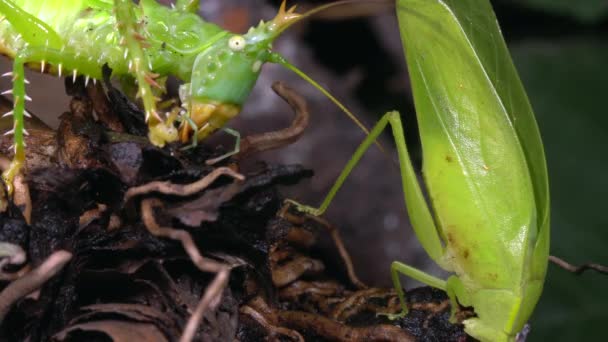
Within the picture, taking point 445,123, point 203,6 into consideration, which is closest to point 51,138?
point 445,123

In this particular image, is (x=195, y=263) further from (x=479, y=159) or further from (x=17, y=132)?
(x=479, y=159)

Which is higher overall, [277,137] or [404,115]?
[277,137]

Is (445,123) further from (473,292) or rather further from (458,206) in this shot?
(473,292)

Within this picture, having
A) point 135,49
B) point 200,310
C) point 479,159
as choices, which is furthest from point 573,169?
point 200,310

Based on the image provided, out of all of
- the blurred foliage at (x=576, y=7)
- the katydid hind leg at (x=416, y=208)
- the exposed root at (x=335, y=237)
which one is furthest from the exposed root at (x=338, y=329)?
the blurred foliage at (x=576, y=7)

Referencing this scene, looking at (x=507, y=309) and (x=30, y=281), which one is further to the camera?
(x=507, y=309)

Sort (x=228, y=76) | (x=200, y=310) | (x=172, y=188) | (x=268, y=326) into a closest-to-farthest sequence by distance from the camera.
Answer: (x=200, y=310), (x=172, y=188), (x=268, y=326), (x=228, y=76)
